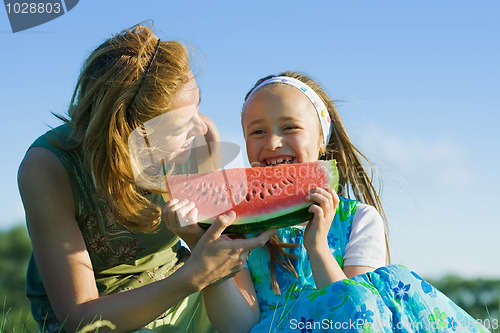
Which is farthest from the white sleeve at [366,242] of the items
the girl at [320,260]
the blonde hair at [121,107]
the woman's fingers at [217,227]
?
the blonde hair at [121,107]

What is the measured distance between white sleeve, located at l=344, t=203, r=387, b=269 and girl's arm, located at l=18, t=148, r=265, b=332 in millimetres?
753

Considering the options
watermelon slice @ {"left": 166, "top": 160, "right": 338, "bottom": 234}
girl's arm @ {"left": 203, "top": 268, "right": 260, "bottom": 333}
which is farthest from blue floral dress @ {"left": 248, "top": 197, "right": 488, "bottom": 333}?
watermelon slice @ {"left": 166, "top": 160, "right": 338, "bottom": 234}

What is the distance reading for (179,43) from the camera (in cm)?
325

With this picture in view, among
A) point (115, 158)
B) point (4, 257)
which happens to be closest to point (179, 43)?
point (115, 158)

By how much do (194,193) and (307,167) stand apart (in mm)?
648

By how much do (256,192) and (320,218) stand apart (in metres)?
0.42

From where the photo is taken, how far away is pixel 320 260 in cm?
269

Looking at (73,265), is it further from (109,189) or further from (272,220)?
(272,220)

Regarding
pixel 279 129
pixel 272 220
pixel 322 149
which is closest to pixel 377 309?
pixel 272 220

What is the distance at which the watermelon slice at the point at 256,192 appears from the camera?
107 inches

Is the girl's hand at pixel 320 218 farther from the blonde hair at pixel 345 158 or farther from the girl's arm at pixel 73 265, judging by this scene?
the blonde hair at pixel 345 158

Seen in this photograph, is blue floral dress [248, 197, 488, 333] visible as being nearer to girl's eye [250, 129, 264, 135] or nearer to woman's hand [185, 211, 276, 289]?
woman's hand [185, 211, 276, 289]

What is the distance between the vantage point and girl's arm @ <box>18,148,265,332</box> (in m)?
2.57

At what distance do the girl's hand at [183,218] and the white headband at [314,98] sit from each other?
3.83 ft
